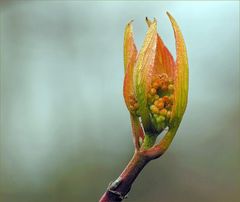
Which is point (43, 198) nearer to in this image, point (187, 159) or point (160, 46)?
point (187, 159)

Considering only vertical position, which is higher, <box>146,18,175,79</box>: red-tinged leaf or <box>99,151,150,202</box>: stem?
<box>146,18,175,79</box>: red-tinged leaf

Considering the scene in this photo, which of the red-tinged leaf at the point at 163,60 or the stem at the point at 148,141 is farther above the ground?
the red-tinged leaf at the point at 163,60

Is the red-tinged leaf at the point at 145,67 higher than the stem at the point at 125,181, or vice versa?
the red-tinged leaf at the point at 145,67

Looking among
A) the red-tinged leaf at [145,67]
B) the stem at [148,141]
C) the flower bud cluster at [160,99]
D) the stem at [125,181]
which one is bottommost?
the stem at [125,181]

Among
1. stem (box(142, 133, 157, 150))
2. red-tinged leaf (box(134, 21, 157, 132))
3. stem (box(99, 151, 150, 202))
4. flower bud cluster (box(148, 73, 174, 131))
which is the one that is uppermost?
red-tinged leaf (box(134, 21, 157, 132))

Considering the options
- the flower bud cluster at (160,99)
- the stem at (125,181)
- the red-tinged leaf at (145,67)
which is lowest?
the stem at (125,181)
